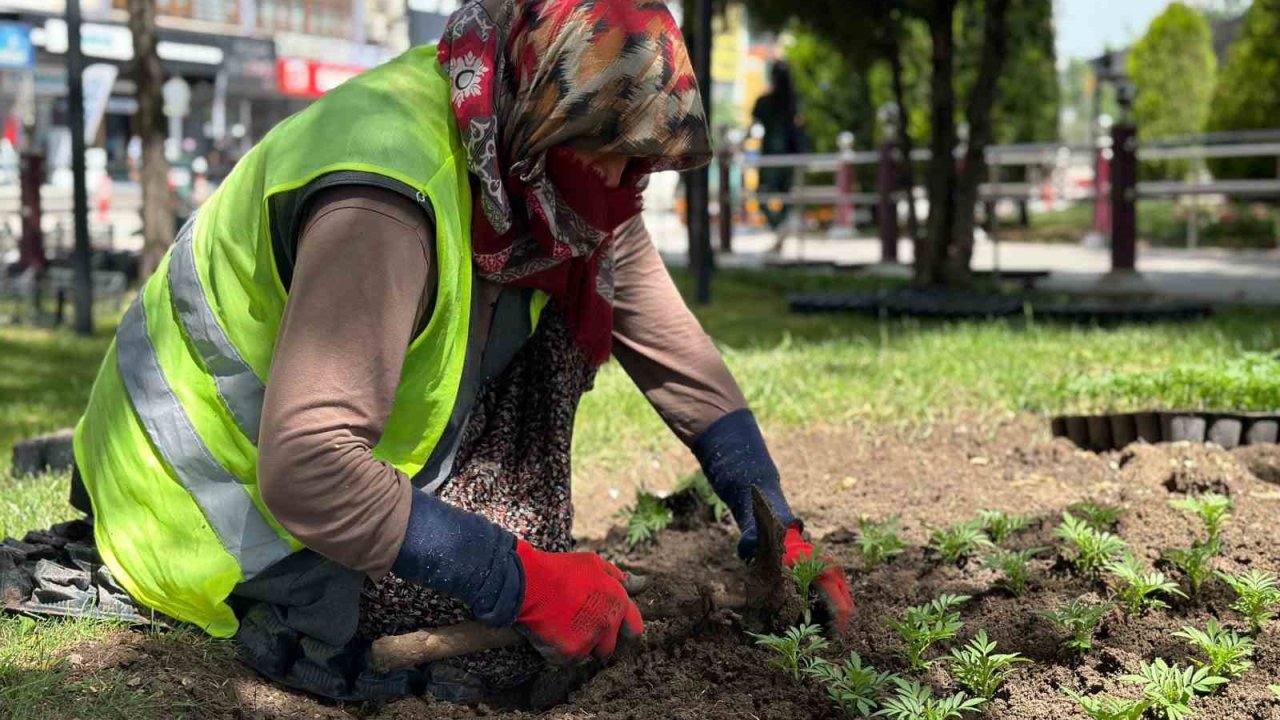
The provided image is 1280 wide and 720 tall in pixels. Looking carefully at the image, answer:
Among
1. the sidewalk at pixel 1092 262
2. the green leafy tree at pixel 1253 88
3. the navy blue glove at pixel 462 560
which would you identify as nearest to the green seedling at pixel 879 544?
the navy blue glove at pixel 462 560

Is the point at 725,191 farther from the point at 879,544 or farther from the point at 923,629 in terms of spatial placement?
the point at 923,629

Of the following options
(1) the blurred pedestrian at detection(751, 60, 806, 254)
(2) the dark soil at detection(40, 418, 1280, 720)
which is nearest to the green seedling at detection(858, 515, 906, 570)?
(2) the dark soil at detection(40, 418, 1280, 720)

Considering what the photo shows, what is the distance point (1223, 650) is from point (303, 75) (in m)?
33.0

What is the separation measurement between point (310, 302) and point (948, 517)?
1.84 metres

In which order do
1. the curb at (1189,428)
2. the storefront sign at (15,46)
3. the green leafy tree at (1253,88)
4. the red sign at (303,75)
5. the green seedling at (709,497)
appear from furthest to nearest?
the red sign at (303,75) < the storefront sign at (15,46) < the green leafy tree at (1253,88) < the curb at (1189,428) < the green seedling at (709,497)

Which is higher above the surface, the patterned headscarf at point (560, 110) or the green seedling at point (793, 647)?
the patterned headscarf at point (560, 110)

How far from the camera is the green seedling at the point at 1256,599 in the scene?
2273 millimetres

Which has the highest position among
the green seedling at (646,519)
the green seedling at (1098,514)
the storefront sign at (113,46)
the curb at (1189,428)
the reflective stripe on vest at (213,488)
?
the storefront sign at (113,46)

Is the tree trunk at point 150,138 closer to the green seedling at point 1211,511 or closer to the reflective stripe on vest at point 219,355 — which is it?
the reflective stripe on vest at point 219,355

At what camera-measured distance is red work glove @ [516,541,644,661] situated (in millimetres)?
2084

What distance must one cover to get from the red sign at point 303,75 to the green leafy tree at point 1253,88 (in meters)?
21.5

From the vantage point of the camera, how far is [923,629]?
224 cm

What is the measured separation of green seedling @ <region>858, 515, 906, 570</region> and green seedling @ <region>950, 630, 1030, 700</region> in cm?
60

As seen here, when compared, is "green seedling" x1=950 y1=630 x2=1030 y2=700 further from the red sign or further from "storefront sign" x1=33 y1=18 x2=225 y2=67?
the red sign
